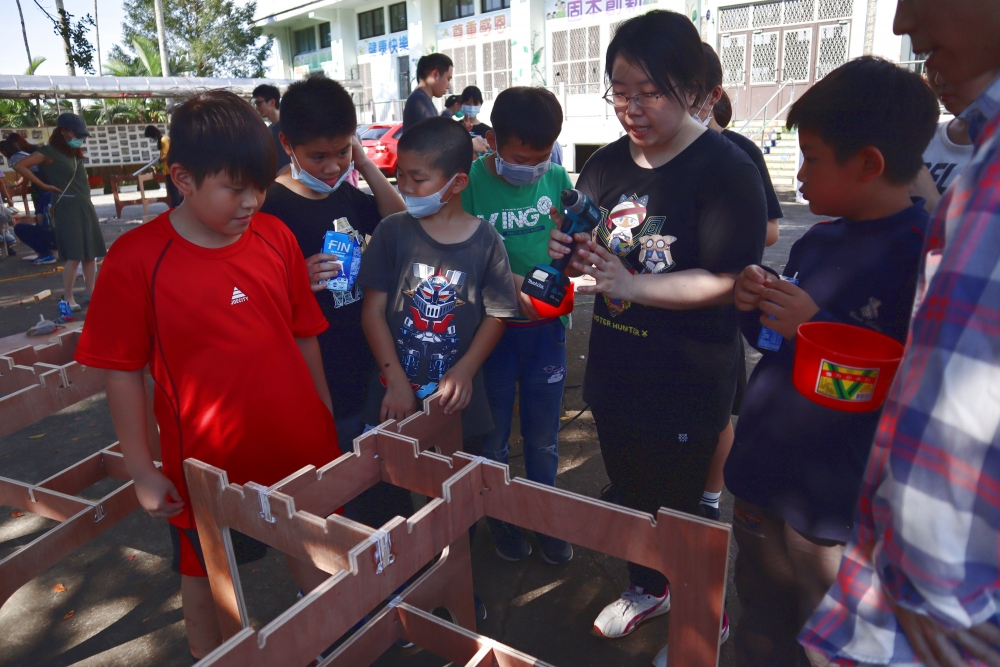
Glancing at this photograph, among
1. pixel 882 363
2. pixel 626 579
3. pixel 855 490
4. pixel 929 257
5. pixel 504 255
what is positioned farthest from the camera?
pixel 626 579

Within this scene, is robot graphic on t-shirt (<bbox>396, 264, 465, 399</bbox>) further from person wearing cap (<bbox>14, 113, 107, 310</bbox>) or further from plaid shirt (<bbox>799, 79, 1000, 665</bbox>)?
person wearing cap (<bbox>14, 113, 107, 310</bbox>)

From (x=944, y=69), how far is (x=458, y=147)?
64.2 inches

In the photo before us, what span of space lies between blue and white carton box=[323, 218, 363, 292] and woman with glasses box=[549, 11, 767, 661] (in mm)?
699

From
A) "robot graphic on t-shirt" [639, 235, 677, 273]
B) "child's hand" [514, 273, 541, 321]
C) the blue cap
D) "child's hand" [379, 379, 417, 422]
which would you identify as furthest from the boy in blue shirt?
the blue cap

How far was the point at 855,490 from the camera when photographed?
1.37 metres

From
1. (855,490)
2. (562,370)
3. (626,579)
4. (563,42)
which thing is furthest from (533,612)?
(563,42)

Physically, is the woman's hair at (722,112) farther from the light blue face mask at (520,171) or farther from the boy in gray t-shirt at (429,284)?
the boy in gray t-shirt at (429,284)

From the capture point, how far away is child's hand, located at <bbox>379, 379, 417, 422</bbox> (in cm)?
221

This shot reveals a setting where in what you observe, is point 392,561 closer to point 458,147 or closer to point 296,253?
point 296,253

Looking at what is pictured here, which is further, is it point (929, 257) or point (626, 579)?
point (626, 579)

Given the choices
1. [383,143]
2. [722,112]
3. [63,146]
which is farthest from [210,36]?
[722,112]

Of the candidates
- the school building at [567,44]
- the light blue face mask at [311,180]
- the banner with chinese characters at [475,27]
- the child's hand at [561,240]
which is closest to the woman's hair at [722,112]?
the child's hand at [561,240]

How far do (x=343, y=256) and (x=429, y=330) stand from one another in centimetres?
37

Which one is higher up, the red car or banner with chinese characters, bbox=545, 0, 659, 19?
banner with chinese characters, bbox=545, 0, 659, 19
